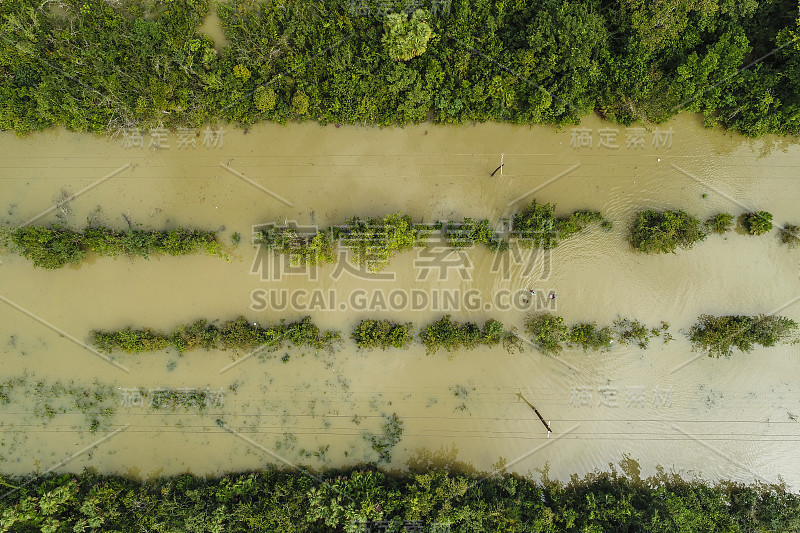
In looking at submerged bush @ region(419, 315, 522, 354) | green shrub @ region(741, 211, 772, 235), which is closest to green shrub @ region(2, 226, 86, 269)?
submerged bush @ region(419, 315, 522, 354)

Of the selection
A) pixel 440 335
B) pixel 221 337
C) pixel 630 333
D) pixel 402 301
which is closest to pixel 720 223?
Answer: pixel 630 333

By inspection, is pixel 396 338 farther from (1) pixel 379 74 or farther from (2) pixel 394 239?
(1) pixel 379 74

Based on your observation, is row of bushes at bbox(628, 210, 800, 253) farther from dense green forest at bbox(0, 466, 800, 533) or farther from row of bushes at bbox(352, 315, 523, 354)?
dense green forest at bbox(0, 466, 800, 533)

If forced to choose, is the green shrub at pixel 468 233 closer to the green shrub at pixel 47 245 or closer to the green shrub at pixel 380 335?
the green shrub at pixel 380 335

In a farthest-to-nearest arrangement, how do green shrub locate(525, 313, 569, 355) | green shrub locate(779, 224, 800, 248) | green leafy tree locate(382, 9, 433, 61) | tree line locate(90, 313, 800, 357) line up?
green shrub locate(779, 224, 800, 248)
green shrub locate(525, 313, 569, 355)
tree line locate(90, 313, 800, 357)
green leafy tree locate(382, 9, 433, 61)

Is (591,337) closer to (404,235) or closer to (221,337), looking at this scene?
(404,235)

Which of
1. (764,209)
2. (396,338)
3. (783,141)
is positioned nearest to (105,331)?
(396,338)

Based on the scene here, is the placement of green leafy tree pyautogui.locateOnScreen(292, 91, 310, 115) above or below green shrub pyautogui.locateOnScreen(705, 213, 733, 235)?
above
